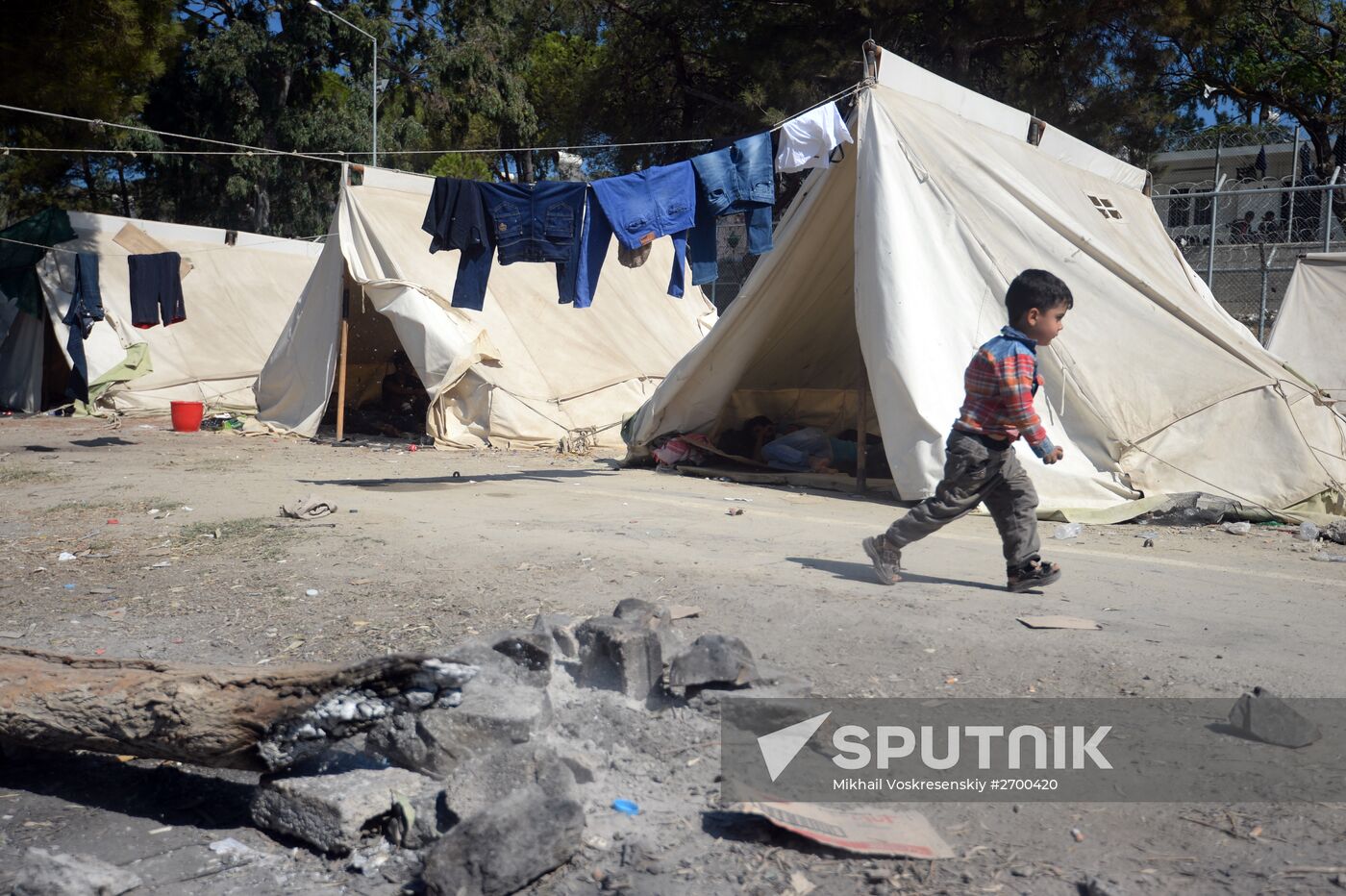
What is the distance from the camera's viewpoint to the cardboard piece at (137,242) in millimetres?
14380

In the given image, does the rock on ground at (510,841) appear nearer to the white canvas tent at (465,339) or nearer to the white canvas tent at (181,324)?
the white canvas tent at (465,339)

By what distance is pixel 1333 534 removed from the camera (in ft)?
18.9

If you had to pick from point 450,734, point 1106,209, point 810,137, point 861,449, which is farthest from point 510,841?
point 1106,209

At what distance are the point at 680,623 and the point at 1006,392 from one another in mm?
1579

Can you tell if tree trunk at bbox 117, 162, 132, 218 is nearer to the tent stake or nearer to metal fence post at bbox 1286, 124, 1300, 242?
the tent stake

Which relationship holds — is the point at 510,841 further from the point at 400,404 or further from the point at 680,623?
the point at 400,404

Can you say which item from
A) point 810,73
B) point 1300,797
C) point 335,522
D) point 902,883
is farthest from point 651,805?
point 810,73

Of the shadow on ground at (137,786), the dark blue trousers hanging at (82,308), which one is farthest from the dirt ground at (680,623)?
the dark blue trousers hanging at (82,308)

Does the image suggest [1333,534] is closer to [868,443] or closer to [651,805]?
[868,443]

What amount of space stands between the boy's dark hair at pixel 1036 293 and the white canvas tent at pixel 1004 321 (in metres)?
2.25

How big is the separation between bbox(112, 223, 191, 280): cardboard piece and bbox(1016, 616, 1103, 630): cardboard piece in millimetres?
13443

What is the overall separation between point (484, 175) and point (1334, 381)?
24.0m

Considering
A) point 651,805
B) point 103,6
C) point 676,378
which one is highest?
point 103,6

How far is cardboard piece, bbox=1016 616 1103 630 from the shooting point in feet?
12.1
